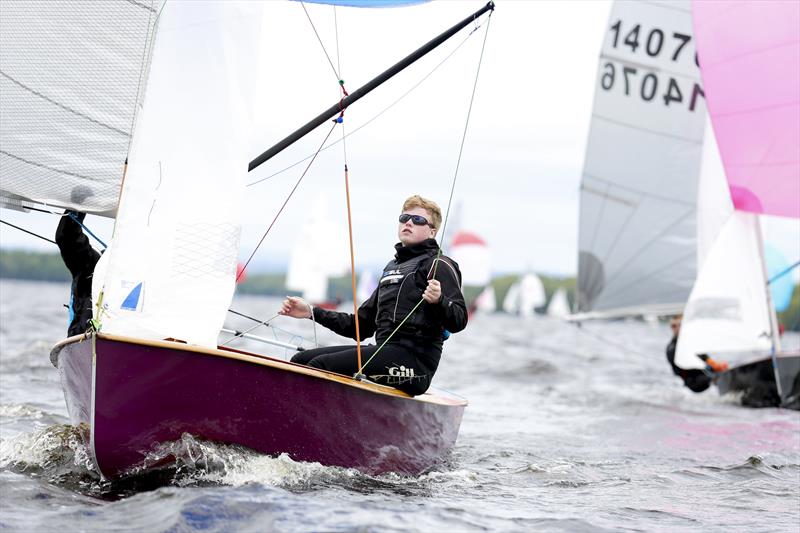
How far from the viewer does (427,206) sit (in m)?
4.82

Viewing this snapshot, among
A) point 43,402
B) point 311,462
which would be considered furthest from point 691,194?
point 311,462

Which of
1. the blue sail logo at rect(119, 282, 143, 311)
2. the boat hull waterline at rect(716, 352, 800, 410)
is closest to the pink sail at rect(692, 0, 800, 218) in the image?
the boat hull waterline at rect(716, 352, 800, 410)

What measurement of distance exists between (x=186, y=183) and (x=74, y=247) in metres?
1.06

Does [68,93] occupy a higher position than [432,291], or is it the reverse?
[68,93]

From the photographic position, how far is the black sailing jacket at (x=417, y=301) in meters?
4.55

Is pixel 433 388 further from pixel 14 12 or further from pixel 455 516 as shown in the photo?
pixel 14 12

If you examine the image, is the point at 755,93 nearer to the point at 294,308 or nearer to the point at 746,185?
the point at 746,185

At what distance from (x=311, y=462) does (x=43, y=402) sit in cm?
331

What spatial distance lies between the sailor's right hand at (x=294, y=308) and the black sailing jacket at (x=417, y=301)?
1.16 ft

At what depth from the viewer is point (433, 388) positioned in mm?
6062

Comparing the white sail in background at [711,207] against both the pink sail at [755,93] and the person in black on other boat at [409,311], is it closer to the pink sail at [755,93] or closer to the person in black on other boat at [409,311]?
the pink sail at [755,93]

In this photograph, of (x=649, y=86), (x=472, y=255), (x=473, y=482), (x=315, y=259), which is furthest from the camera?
(x=472, y=255)

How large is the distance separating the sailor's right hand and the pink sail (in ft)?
18.0

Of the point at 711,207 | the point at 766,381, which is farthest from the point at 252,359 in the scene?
the point at 711,207
